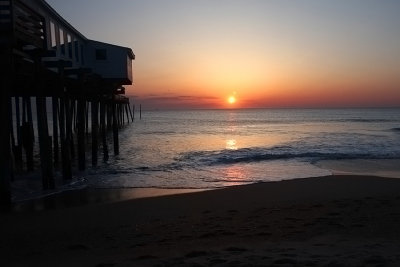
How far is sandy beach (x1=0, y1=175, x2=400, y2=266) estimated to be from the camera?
5.80 meters

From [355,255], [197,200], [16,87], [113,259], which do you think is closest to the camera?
[355,255]

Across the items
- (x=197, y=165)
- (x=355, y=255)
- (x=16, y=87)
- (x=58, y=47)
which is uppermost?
(x=58, y=47)

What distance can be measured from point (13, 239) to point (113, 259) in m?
2.57

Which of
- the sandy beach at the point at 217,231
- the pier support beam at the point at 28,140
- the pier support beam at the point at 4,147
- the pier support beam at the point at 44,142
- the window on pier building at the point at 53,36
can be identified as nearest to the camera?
the sandy beach at the point at 217,231

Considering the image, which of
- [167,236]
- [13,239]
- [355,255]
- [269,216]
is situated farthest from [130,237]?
[355,255]

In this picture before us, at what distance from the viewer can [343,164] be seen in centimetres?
1972

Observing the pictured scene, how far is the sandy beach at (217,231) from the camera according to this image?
580 cm

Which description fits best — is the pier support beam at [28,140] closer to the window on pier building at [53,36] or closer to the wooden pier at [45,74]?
the wooden pier at [45,74]

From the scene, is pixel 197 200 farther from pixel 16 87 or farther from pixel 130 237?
pixel 16 87

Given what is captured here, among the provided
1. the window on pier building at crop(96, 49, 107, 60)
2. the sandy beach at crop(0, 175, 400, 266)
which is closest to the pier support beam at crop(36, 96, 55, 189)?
the sandy beach at crop(0, 175, 400, 266)

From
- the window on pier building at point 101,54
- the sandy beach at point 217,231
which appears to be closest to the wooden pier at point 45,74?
the window on pier building at point 101,54

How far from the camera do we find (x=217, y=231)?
24.9 ft

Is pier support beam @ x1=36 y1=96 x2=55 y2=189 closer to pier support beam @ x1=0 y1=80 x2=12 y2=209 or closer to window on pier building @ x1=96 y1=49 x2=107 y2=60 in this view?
pier support beam @ x1=0 y1=80 x2=12 y2=209

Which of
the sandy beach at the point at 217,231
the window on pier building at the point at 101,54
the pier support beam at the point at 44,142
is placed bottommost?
the sandy beach at the point at 217,231
